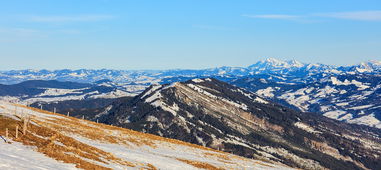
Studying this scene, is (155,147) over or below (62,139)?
below

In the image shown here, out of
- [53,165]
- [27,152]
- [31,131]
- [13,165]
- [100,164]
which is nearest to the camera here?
[13,165]

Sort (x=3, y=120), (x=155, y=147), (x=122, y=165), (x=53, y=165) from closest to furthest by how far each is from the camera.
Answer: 1. (x=53, y=165)
2. (x=122, y=165)
3. (x=3, y=120)
4. (x=155, y=147)

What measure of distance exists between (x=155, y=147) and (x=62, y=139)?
35.9 metres

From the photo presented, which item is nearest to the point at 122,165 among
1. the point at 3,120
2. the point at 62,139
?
the point at 62,139

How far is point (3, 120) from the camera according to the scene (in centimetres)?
6481

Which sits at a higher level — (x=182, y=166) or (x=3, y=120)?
(x=3, y=120)

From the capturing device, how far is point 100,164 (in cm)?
4988

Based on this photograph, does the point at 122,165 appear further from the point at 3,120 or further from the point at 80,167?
the point at 3,120

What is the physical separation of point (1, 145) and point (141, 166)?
2065 cm

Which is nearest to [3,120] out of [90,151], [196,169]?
[90,151]

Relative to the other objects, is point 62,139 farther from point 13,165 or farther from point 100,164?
point 13,165

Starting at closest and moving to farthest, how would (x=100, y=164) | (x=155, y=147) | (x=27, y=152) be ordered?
(x=27, y=152)
(x=100, y=164)
(x=155, y=147)

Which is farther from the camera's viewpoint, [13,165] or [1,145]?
[1,145]

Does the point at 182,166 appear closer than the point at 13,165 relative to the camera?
No
